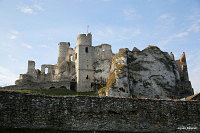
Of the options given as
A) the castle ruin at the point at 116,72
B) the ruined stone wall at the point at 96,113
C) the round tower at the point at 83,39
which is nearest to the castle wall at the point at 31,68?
the castle ruin at the point at 116,72

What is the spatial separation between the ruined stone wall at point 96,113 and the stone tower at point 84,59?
37125 millimetres

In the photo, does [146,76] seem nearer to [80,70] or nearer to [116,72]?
[116,72]

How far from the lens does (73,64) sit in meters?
65.9

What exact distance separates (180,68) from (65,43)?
31748 mm

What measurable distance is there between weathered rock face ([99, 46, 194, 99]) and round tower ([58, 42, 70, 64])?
86.0 ft

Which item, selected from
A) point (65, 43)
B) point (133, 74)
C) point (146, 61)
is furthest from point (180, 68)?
point (65, 43)

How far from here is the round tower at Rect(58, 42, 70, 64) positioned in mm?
70713

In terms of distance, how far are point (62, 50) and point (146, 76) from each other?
31442 mm

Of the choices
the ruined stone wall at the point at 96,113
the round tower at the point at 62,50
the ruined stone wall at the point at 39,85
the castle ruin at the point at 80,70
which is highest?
the round tower at the point at 62,50

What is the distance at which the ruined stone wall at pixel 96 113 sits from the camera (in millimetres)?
18016

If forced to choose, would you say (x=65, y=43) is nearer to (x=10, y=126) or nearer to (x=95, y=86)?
(x=95, y=86)

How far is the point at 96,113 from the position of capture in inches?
756

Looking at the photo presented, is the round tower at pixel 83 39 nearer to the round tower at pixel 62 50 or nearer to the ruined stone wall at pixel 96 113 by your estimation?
the round tower at pixel 62 50

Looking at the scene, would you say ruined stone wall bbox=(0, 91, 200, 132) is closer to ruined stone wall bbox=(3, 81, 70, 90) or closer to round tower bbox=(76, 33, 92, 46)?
ruined stone wall bbox=(3, 81, 70, 90)
